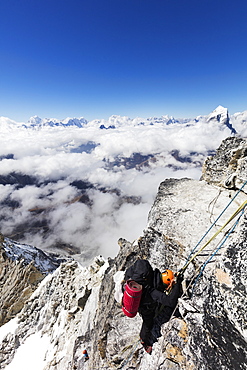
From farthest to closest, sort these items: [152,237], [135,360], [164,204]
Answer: [164,204] → [152,237] → [135,360]

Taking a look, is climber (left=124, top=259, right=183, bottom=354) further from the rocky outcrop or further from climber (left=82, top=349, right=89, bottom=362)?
the rocky outcrop

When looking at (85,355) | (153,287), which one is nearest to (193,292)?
(153,287)

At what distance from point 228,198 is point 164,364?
280 inches

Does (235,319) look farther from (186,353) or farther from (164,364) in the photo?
(164,364)

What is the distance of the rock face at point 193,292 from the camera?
208 inches

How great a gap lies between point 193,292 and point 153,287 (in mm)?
1370

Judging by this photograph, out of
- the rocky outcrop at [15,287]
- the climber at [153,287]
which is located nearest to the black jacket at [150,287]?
the climber at [153,287]

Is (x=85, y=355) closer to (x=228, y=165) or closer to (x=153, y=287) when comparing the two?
(x=153, y=287)

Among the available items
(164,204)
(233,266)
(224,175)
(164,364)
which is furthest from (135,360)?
(224,175)

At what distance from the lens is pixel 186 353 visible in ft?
18.3

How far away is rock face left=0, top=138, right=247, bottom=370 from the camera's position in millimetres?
5277

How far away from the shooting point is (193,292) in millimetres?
5938

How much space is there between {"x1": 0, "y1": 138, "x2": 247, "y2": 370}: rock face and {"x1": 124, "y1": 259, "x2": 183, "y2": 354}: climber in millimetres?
489

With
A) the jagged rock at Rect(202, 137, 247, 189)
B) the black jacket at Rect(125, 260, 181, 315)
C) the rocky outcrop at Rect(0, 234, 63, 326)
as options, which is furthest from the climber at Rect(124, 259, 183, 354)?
the rocky outcrop at Rect(0, 234, 63, 326)
